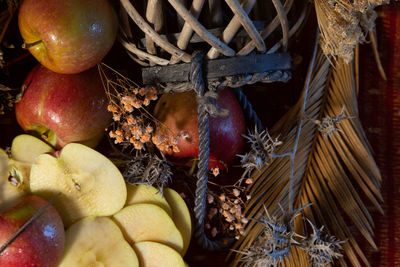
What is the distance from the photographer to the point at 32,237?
62 cm

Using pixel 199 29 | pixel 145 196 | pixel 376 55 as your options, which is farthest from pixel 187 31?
pixel 376 55

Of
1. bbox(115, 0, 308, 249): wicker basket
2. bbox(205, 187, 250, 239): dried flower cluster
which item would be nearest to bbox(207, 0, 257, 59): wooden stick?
bbox(115, 0, 308, 249): wicker basket

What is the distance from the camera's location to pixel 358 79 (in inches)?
38.5

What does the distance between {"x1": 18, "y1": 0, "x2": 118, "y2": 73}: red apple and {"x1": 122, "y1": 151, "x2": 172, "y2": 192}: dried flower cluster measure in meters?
0.22

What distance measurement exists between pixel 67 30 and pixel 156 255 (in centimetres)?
46

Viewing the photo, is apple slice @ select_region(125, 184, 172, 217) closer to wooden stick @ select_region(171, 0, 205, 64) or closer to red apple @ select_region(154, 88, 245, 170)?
red apple @ select_region(154, 88, 245, 170)

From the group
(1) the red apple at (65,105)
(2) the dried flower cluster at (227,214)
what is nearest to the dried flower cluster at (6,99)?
(1) the red apple at (65,105)

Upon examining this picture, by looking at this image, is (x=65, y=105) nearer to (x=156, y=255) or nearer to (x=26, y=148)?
(x=26, y=148)

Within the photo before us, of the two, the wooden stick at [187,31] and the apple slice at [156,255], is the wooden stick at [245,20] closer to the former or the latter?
Result: the wooden stick at [187,31]

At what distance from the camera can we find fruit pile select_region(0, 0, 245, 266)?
2.09ft

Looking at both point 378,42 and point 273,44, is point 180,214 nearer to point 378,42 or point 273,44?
point 273,44

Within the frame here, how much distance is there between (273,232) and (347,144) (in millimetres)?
390

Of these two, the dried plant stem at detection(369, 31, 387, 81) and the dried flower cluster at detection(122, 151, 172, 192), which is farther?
the dried plant stem at detection(369, 31, 387, 81)

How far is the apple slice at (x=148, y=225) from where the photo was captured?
729 mm
